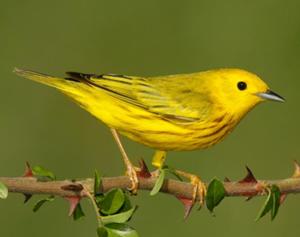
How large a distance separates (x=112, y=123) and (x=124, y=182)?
171 centimetres

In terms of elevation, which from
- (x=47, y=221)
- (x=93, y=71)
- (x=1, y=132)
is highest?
(x=93, y=71)

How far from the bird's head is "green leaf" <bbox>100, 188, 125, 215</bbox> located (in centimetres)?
232

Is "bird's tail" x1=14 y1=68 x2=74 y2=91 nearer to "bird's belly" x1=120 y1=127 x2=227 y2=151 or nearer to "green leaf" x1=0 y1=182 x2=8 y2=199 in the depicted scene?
"bird's belly" x1=120 y1=127 x2=227 y2=151

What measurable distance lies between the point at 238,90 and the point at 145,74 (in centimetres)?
320

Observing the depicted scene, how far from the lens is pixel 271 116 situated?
357 inches

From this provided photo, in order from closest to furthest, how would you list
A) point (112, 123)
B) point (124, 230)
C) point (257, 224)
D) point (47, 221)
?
1. point (124, 230)
2. point (112, 123)
3. point (47, 221)
4. point (257, 224)

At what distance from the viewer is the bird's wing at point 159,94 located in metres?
5.15

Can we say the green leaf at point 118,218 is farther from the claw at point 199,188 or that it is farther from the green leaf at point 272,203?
the claw at point 199,188

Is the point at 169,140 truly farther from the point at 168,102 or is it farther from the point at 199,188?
the point at 199,188

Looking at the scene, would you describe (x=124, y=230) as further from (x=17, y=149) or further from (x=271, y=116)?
(x=271, y=116)

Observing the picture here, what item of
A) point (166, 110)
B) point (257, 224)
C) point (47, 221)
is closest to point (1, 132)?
point (47, 221)

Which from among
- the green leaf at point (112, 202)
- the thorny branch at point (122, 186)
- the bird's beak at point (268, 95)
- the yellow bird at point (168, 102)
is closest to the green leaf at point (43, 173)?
the thorny branch at point (122, 186)

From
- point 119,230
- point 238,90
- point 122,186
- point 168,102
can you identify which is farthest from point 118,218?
point 238,90

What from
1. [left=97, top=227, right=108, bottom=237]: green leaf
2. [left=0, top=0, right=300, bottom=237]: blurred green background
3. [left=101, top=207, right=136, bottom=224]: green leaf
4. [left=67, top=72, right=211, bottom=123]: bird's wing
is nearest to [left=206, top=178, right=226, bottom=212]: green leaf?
[left=101, top=207, right=136, bottom=224]: green leaf
